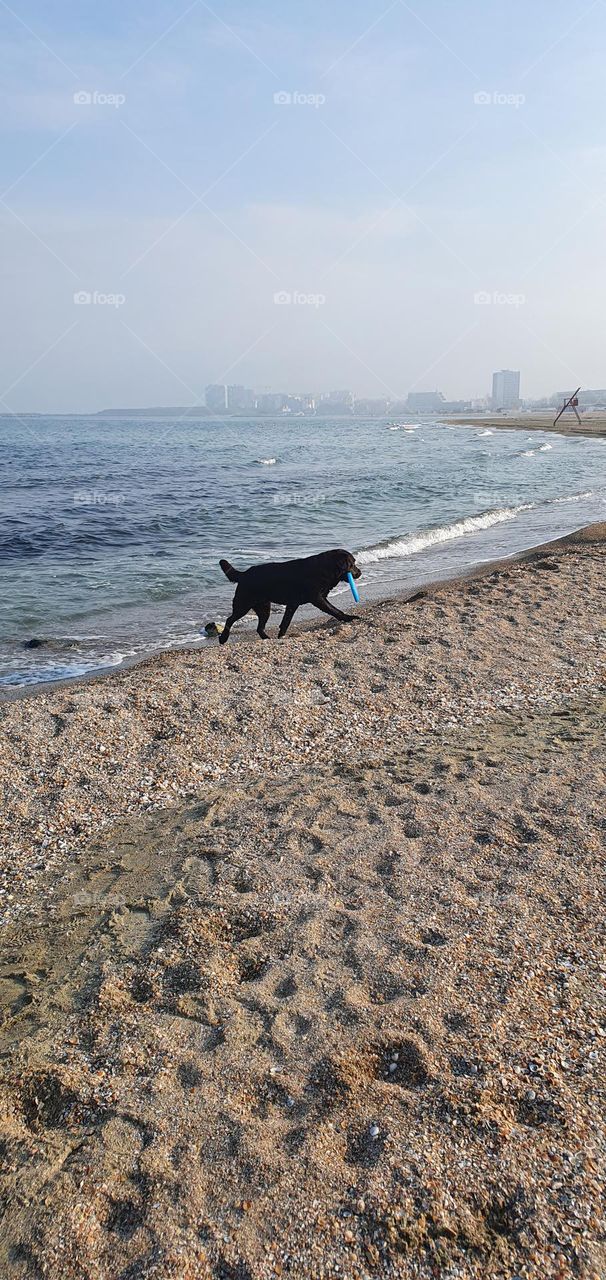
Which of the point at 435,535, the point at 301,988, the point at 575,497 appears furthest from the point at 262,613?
the point at 575,497

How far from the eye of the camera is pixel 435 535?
19812 mm

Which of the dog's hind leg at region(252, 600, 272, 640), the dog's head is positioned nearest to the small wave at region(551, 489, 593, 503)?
the dog's head

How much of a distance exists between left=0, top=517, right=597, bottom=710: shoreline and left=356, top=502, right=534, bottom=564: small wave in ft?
8.42

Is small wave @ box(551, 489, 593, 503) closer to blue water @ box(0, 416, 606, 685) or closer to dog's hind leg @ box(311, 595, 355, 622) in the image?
blue water @ box(0, 416, 606, 685)

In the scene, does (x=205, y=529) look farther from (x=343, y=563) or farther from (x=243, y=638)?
(x=343, y=563)

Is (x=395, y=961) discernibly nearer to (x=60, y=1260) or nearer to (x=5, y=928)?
(x=60, y=1260)

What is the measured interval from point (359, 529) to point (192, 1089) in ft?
62.1

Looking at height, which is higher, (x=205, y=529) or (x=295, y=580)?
(x=295, y=580)

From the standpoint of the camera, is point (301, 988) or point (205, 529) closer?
point (301, 988)

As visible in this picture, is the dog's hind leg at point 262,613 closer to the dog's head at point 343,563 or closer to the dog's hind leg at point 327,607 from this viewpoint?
the dog's hind leg at point 327,607

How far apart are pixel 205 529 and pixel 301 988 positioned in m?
19.5

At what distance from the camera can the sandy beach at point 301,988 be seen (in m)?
2.49

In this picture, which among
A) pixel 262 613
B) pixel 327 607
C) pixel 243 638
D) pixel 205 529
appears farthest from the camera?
pixel 205 529

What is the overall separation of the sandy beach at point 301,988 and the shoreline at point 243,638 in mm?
1696
